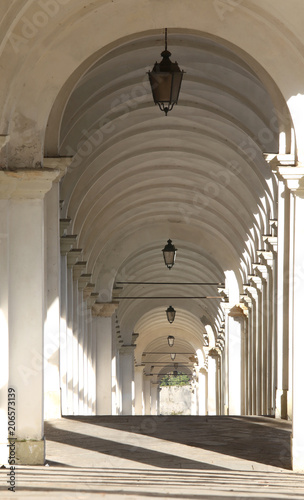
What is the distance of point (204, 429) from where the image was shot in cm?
1609

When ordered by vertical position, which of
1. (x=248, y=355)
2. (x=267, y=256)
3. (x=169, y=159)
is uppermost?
(x=169, y=159)

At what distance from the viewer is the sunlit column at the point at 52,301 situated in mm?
16578

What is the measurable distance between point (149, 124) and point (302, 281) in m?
11.7

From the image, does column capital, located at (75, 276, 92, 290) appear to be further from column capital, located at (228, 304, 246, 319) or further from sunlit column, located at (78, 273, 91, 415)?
column capital, located at (228, 304, 246, 319)

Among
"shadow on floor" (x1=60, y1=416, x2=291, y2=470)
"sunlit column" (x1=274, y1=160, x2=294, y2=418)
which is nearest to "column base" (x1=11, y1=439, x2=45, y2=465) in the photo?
"shadow on floor" (x1=60, y1=416, x2=291, y2=470)

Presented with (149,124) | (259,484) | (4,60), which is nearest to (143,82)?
(149,124)

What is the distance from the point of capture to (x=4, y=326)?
455 inches

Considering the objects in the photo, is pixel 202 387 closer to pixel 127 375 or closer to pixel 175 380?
pixel 127 375

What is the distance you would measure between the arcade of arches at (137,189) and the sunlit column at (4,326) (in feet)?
0.05

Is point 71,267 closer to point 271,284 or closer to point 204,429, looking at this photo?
point 271,284

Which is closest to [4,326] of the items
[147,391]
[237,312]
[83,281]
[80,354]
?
[80,354]

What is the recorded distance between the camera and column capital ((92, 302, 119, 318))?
97.0 feet

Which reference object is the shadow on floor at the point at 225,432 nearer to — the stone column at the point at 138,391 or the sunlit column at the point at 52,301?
the sunlit column at the point at 52,301

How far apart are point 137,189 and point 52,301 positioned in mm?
11943
